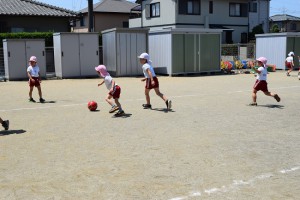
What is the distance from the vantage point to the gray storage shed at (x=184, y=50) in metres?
20.4

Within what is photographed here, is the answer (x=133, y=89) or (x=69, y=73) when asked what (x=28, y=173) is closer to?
(x=133, y=89)

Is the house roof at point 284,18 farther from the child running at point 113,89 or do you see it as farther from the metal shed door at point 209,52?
the child running at point 113,89

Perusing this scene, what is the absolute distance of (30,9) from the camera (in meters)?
27.6

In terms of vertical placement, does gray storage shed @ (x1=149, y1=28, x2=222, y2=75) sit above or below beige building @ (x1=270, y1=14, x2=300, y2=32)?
below

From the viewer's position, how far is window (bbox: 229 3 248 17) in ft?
138

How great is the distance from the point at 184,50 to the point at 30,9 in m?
12.9

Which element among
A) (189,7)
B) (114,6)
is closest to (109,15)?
(114,6)

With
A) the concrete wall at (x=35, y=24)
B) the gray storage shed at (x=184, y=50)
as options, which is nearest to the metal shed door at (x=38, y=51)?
the gray storage shed at (x=184, y=50)

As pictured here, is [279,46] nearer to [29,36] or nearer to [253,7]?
[29,36]

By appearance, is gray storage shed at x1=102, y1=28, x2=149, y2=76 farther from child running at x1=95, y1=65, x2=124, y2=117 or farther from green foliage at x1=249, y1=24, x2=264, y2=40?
green foliage at x1=249, y1=24, x2=264, y2=40

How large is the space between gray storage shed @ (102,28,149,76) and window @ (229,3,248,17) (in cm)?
2402

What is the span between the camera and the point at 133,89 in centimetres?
1478

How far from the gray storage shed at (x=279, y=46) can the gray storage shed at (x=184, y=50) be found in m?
5.67

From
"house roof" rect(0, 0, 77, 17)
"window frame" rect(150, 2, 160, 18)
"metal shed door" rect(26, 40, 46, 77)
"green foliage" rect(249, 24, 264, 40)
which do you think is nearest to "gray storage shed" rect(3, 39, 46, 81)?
"metal shed door" rect(26, 40, 46, 77)
